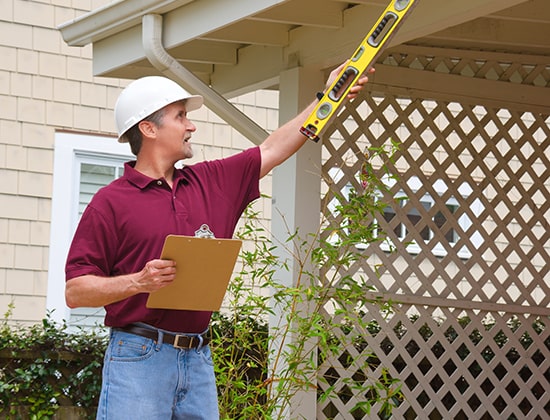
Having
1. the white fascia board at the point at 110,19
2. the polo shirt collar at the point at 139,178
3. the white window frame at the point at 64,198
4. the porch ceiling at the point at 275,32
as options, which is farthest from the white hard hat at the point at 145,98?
the white window frame at the point at 64,198

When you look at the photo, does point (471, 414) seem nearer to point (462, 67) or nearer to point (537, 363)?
point (537, 363)

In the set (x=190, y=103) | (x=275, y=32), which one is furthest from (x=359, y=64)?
(x=275, y=32)

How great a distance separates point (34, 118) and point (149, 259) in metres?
4.66

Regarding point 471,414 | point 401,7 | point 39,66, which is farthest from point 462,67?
point 39,66

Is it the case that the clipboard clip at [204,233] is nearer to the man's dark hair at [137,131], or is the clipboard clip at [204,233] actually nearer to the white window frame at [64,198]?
the man's dark hair at [137,131]

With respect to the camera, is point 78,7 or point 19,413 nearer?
point 19,413

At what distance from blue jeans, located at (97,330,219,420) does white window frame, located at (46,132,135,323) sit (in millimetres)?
4478

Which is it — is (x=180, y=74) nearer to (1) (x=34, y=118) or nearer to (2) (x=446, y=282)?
(2) (x=446, y=282)

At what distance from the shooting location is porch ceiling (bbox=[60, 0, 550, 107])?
449 cm

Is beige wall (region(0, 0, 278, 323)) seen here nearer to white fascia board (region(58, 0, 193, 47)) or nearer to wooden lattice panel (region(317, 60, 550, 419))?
white fascia board (region(58, 0, 193, 47))

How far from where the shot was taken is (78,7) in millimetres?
7699

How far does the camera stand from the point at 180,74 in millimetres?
5008

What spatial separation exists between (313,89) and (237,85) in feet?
2.71

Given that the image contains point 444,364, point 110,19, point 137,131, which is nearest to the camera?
point 137,131
